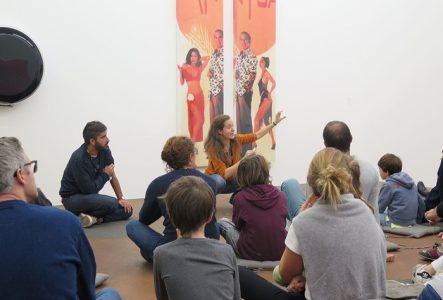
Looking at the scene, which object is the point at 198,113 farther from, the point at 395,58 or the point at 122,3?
the point at 395,58

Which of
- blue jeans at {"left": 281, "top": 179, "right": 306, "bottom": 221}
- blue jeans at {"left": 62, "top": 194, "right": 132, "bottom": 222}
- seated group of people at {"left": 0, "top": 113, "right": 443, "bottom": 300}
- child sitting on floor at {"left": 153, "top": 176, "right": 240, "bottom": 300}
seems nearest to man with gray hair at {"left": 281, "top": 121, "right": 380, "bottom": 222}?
seated group of people at {"left": 0, "top": 113, "right": 443, "bottom": 300}

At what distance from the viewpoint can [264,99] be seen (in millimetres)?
6320

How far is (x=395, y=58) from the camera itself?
279 inches

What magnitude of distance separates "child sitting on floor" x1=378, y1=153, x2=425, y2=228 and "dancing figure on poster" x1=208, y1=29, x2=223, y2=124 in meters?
2.31

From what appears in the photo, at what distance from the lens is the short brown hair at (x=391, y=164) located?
4.36m

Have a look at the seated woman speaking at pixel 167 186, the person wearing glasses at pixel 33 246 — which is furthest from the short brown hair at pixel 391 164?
the person wearing glasses at pixel 33 246

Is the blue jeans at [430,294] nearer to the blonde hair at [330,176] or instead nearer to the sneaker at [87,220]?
the blonde hair at [330,176]

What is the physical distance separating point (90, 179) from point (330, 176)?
2.98m

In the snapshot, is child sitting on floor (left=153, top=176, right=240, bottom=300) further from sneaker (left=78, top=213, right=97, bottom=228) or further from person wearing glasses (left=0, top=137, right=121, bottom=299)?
sneaker (left=78, top=213, right=97, bottom=228)

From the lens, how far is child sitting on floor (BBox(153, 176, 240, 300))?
5.87 feet

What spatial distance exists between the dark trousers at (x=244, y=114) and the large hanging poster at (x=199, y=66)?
243 mm

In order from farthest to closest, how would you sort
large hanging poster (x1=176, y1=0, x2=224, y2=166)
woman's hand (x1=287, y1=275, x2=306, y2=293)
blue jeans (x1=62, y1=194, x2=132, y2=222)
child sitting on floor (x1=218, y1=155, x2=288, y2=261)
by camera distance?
large hanging poster (x1=176, y1=0, x2=224, y2=166), blue jeans (x1=62, y1=194, x2=132, y2=222), child sitting on floor (x1=218, y1=155, x2=288, y2=261), woman's hand (x1=287, y1=275, x2=306, y2=293)

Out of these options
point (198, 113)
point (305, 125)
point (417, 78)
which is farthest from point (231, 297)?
point (417, 78)

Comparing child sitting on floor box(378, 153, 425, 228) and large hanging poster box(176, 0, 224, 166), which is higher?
large hanging poster box(176, 0, 224, 166)
